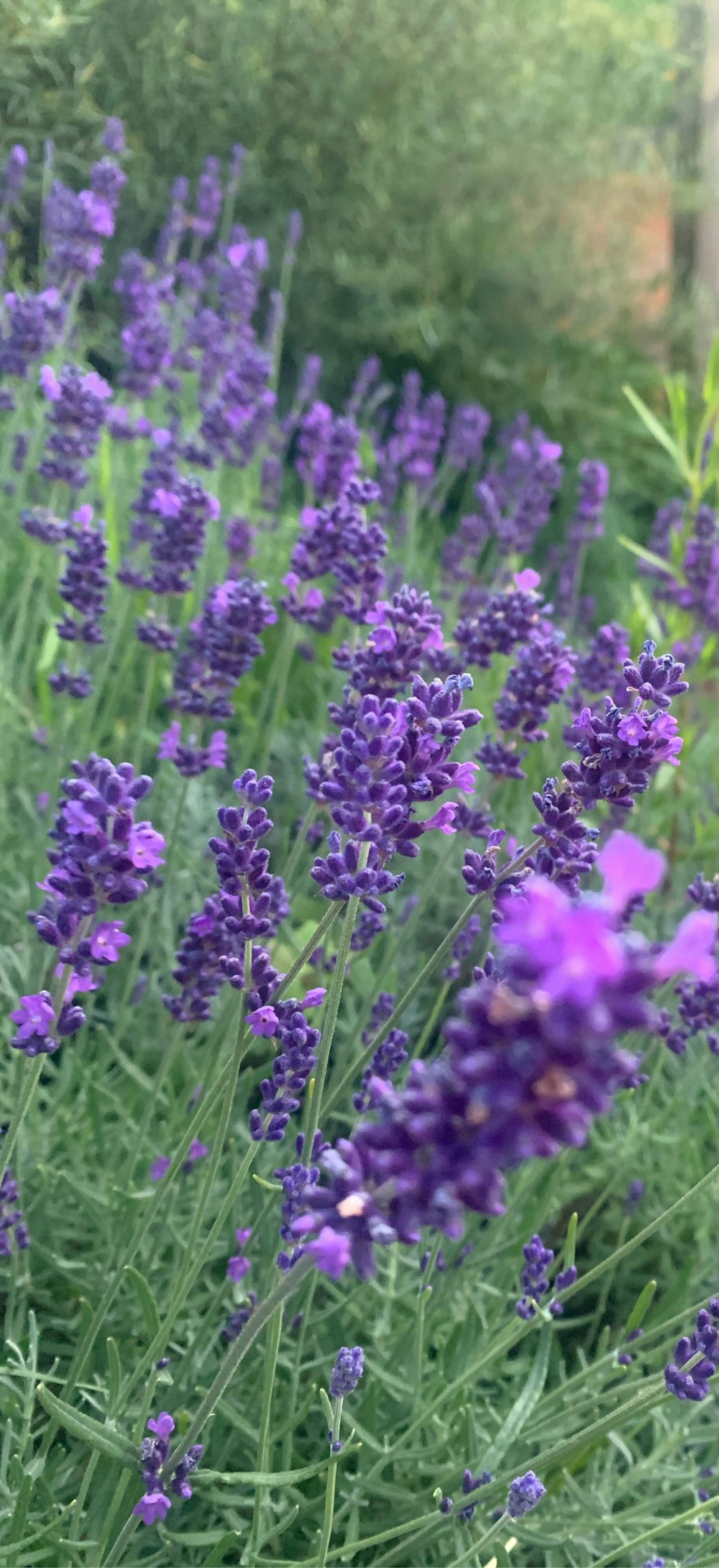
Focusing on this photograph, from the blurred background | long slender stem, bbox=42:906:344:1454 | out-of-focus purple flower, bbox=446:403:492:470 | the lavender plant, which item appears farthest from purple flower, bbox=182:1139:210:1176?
the blurred background

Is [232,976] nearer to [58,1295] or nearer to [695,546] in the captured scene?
[58,1295]

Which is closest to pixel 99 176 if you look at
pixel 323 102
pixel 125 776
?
pixel 125 776

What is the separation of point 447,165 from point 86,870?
6644 millimetres

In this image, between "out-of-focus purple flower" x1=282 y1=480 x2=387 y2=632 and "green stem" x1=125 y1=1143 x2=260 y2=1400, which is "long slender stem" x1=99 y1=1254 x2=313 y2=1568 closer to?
"green stem" x1=125 y1=1143 x2=260 y2=1400

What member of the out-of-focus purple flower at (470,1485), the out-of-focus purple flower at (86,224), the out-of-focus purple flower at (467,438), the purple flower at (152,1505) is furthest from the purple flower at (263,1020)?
the out-of-focus purple flower at (467,438)

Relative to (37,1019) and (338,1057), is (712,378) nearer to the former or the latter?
(338,1057)

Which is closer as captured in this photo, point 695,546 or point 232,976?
point 232,976

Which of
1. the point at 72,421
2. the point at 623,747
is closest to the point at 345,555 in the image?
the point at 72,421

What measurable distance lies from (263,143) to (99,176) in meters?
3.28

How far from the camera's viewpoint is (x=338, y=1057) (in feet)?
6.82

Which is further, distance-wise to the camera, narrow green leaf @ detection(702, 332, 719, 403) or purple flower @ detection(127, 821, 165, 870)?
narrow green leaf @ detection(702, 332, 719, 403)

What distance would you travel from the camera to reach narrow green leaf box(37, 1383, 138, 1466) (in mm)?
1064

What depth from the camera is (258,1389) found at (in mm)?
1559

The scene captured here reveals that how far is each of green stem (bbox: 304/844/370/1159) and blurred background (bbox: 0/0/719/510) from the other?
4.62 metres
